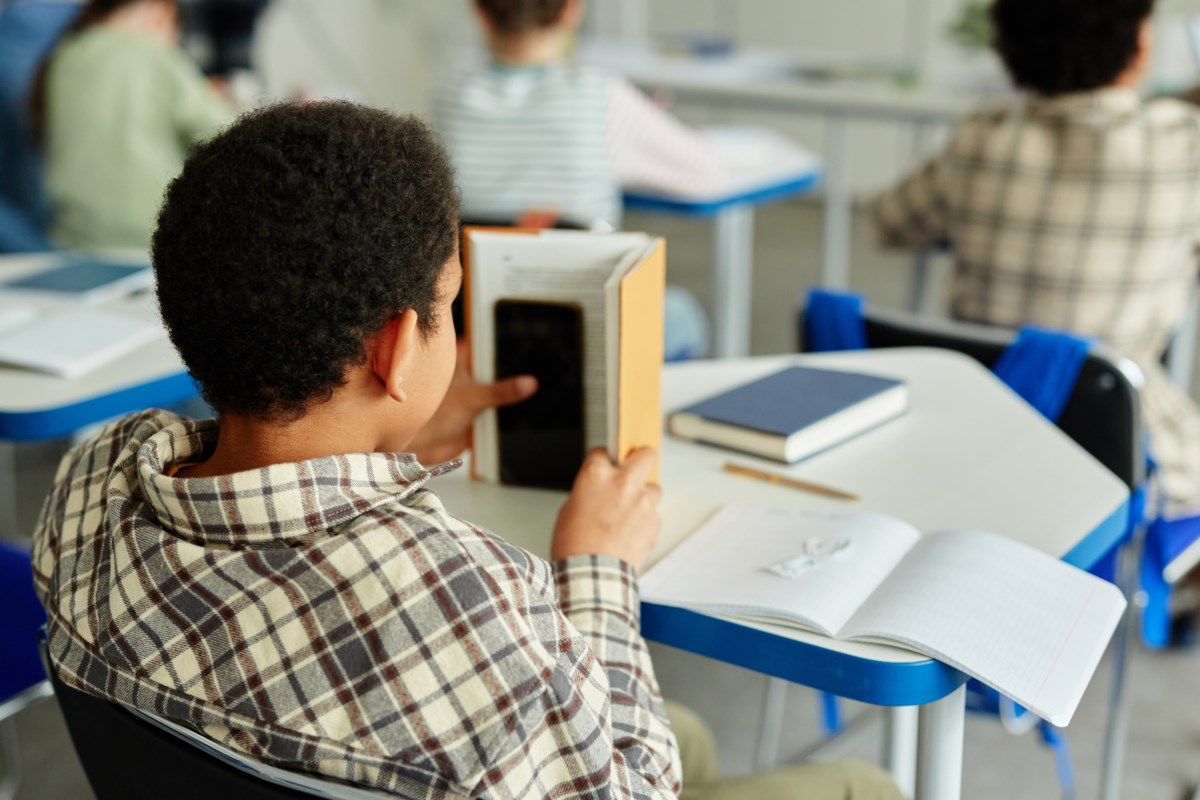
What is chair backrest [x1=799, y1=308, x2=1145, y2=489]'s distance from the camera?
158 centimetres

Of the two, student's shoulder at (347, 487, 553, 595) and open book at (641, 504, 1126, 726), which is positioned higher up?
student's shoulder at (347, 487, 553, 595)

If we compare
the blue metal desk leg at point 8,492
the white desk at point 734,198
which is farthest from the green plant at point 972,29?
the blue metal desk leg at point 8,492

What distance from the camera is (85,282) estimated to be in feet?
6.65

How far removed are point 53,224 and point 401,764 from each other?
2332 mm

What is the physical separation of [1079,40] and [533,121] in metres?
1.03

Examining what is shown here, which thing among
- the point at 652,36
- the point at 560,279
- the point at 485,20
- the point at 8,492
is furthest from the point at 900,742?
the point at 652,36

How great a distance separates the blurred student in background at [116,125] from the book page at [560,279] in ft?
4.82

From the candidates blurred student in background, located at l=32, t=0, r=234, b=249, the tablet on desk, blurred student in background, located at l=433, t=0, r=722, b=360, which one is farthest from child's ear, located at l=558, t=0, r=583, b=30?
the tablet on desk

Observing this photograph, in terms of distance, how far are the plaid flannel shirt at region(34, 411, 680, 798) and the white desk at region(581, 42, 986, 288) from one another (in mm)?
2926

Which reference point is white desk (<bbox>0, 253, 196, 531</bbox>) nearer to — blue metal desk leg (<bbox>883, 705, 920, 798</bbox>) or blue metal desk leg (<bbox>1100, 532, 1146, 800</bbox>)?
blue metal desk leg (<bbox>883, 705, 920, 798</bbox>)

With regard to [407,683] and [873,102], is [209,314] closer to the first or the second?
[407,683]

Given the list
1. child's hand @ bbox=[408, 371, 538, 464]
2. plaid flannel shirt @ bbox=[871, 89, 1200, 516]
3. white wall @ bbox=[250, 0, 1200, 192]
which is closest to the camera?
child's hand @ bbox=[408, 371, 538, 464]

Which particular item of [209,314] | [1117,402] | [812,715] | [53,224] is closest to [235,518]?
[209,314]

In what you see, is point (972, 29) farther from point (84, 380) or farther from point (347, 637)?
point (347, 637)
